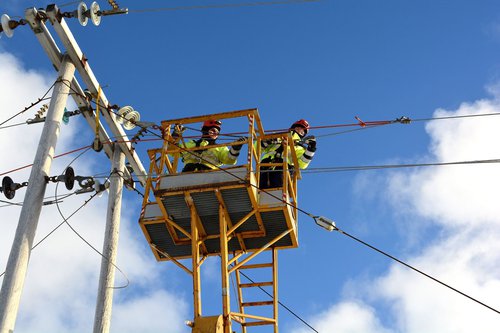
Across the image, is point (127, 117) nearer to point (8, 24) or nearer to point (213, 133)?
point (213, 133)

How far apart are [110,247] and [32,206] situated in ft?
7.03

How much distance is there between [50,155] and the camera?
1096cm

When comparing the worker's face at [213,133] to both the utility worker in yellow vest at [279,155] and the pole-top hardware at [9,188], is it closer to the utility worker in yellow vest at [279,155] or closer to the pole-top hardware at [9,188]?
the utility worker in yellow vest at [279,155]

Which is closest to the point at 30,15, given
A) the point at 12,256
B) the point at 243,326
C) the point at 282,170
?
the point at 12,256

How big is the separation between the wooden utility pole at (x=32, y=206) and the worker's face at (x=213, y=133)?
2660 millimetres

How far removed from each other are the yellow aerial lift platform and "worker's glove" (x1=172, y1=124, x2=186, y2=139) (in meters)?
0.07

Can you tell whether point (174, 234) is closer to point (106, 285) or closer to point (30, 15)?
point (106, 285)

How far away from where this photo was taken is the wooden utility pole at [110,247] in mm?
11422

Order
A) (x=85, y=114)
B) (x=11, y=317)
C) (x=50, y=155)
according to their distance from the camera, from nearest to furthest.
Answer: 1. (x=11, y=317)
2. (x=50, y=155)
3. (x=85, y=114)

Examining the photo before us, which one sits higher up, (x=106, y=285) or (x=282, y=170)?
(x=282, y=170)

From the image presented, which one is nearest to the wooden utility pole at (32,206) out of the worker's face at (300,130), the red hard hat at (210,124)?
the red hard hat at (210,124)

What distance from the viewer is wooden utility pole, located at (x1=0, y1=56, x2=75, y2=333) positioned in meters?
9.56

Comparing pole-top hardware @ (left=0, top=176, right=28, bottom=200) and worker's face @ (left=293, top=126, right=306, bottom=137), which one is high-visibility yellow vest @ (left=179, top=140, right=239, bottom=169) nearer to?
worker's face @ (left=293, top=126, right=306, bottom=137)

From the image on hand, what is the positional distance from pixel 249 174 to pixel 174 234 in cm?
219
